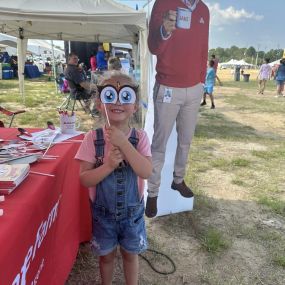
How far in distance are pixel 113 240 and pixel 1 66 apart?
756 inches

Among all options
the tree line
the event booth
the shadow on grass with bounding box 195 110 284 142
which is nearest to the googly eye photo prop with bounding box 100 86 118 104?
the event booth

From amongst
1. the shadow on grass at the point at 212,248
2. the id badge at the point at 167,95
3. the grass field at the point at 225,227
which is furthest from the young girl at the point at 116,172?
the id badge at the point at 167,95

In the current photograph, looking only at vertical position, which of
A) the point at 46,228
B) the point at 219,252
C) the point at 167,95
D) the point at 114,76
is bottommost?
the point at 219,252

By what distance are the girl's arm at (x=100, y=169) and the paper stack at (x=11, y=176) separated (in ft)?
0.85

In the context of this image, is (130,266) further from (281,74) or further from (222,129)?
(281,74)

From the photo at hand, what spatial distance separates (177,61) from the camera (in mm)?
2318

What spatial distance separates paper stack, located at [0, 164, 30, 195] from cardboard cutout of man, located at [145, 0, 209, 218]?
3.94 ft

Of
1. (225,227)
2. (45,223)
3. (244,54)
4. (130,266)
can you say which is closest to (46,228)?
(45,223)

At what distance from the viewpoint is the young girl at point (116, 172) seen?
1.46 meters

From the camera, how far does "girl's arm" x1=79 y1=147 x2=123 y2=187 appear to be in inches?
55.3

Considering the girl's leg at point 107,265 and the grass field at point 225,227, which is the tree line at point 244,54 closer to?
the grass field at point 225,227

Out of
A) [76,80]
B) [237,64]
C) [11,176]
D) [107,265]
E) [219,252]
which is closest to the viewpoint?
[11,176]

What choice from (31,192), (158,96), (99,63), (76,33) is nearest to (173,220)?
(158,96)

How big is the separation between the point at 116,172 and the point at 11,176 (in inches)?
18.7
